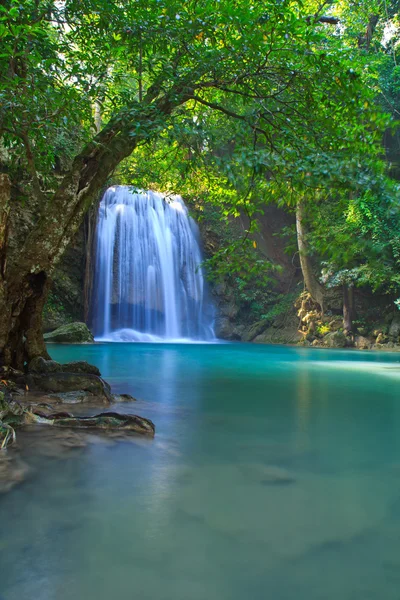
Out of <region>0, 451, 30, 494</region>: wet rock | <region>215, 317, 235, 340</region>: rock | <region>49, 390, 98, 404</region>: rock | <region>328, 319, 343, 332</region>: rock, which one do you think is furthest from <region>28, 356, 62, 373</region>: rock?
<region>215, 317, 235, 340</region>: rock

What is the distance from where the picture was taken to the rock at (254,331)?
23705 mm

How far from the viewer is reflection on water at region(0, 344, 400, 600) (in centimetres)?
157

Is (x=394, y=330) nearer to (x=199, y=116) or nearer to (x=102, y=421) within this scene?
(x=199, y=116)

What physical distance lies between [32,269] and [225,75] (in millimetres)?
3014

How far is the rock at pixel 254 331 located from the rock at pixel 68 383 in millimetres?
18900

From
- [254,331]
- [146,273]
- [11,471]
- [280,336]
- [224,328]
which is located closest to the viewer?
[11,471]

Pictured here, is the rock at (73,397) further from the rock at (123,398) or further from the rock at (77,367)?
the rock at (77,367)

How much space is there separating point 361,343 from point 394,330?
Answer: 143 cm

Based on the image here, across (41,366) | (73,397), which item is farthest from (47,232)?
(73,397)

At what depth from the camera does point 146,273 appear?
22.3 m

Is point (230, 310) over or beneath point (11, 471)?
over

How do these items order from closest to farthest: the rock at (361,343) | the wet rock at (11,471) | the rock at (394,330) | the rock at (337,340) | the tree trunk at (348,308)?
1. the wet rock at (11,471)
2. the rock at (394,330)
3. the rock at (361,343)
4. the rock at (337,340)
5. the tree trunk at (348,308)

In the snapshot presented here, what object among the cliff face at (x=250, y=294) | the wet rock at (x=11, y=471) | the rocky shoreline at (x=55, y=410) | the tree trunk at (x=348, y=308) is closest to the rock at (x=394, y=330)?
the tree trunk at (x=348, y=308)

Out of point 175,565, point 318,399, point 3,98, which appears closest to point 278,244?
point 318,399
